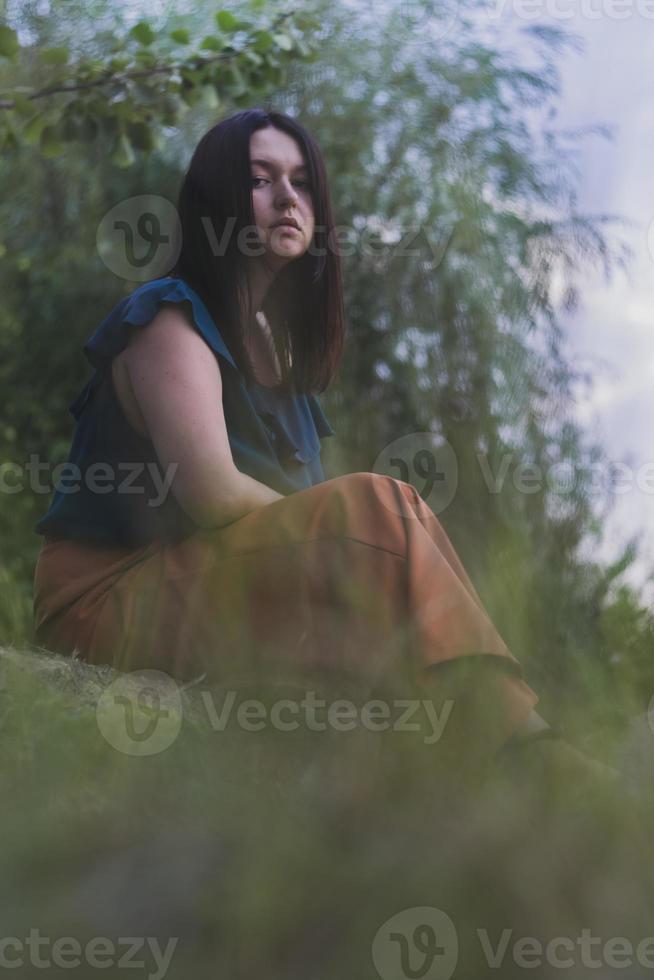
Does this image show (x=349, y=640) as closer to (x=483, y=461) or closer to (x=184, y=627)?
(x=184, y=627)

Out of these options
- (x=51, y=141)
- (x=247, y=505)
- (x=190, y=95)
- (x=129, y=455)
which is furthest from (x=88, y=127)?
(x=247, y=505)

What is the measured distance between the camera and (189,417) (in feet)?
5.04

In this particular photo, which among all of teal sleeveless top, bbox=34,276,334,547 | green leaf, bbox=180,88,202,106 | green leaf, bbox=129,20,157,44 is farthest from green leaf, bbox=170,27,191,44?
teal sleeveless top, bbox=34,276,334,547

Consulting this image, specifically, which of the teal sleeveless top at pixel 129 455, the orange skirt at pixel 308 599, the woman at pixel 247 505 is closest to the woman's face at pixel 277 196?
the woman at pixel 247 505

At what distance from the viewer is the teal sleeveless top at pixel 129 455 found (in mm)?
1604

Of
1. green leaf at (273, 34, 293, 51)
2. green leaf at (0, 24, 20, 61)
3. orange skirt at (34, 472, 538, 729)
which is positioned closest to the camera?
orange skirt at (34, 472, 538, 729)

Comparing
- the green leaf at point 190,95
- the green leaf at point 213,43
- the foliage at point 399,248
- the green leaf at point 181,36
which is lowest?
the foliage at point 399,248

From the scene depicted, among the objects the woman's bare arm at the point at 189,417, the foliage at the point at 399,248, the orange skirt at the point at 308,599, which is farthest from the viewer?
the foliage at the point at 399,248

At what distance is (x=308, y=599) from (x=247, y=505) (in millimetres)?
231

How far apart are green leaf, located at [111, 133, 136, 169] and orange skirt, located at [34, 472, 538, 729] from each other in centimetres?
90

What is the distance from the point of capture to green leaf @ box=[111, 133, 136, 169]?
2055mm

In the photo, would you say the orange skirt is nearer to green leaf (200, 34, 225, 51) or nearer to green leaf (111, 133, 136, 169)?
green leaf (111, 133, 136, 169)

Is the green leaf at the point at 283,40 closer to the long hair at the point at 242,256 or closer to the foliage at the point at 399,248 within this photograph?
the long hair at the point at 242,256

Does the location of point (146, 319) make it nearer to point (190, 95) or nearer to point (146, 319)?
point (146, 319)
